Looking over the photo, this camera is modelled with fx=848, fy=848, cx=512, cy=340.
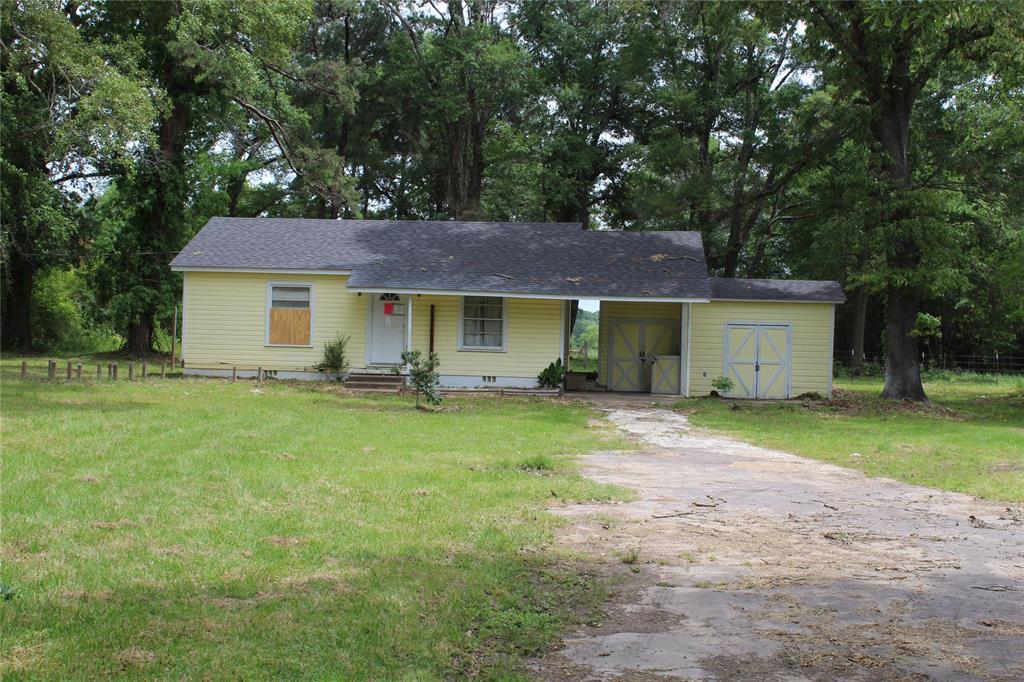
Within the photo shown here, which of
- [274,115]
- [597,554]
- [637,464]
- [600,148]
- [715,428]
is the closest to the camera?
[597,554]

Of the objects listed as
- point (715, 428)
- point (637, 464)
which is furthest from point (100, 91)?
point (715, 428)

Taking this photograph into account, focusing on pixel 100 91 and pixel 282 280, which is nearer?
pixel 100 91

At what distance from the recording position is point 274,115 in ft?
111

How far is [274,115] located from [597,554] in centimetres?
3112

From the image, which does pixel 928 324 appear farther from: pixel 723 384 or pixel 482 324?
pixel 482 324

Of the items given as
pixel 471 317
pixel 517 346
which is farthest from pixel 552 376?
pixel 471 317

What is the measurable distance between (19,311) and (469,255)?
61.9 ft

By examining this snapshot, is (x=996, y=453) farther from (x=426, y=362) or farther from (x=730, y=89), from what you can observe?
(x=730, y=89)

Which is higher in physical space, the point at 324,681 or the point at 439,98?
the point at 439,98

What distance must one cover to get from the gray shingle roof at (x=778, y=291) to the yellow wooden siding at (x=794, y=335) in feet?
0.64

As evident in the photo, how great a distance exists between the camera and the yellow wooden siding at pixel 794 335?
74.7 ft

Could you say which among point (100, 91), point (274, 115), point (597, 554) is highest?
point (274, 115)

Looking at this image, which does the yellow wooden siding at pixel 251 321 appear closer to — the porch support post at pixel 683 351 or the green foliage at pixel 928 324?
the porch support post at pixel 683 351

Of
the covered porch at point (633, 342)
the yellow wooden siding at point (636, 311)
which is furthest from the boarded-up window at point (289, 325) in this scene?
the yellow wooden siding at point (636, 311)
